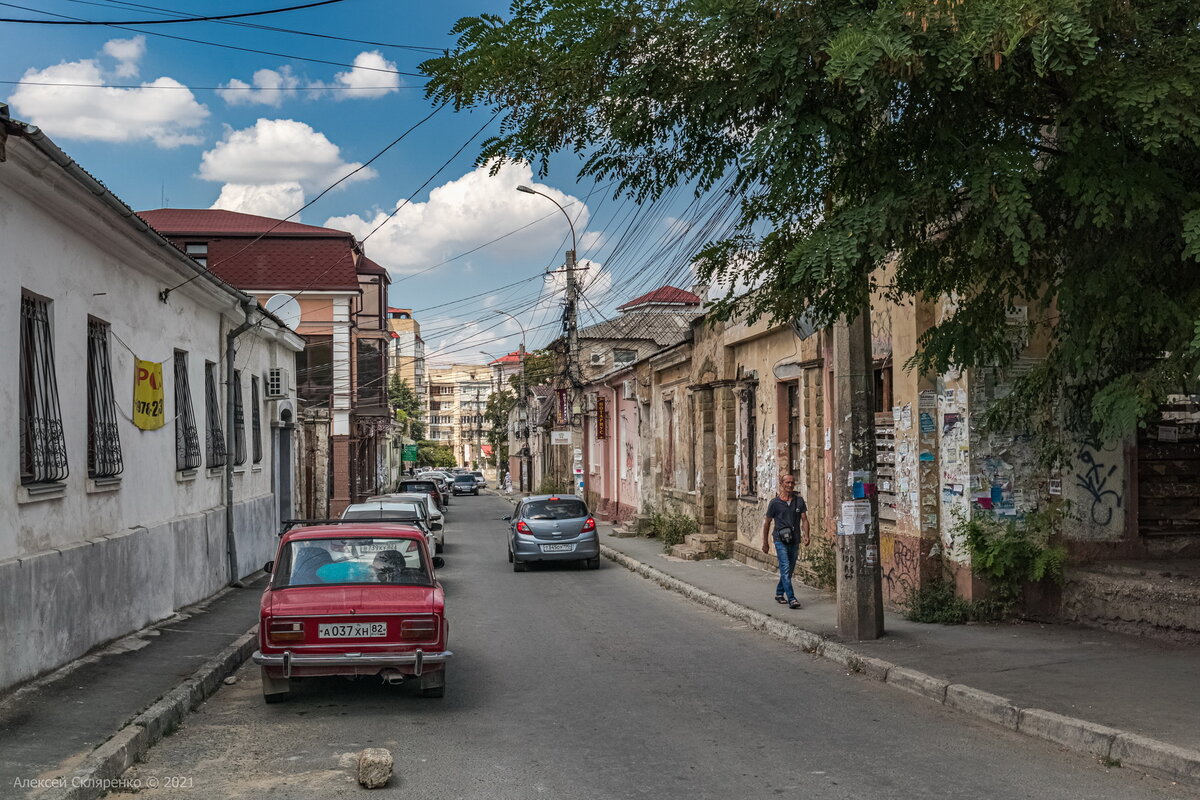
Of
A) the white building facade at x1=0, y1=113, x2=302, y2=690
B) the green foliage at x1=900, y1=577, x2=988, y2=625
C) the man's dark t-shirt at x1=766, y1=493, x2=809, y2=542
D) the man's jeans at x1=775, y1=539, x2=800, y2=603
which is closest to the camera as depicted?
the white building facade at x1=0, y1=113, x2=302, y2=690

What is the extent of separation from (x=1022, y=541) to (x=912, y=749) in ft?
18.5

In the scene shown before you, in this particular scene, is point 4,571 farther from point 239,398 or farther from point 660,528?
point 660,528

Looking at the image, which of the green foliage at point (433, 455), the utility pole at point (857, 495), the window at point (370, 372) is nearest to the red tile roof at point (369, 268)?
the window at point (370, 372)

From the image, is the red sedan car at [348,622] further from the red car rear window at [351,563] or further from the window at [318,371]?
the window at [318,371]

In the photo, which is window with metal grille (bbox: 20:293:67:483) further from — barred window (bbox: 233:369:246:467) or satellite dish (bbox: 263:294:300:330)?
satellite dish (bbox: 263:294:300:330)

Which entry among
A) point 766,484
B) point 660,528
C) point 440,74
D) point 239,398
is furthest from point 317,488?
point 440,74

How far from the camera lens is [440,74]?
866 centimetres

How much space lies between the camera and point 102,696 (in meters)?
8.91

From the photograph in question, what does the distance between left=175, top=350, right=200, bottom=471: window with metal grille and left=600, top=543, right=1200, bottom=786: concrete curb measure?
8.59 meters

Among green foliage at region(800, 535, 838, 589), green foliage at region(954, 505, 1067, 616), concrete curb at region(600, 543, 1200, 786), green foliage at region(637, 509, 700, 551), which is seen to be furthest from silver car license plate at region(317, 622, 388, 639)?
green foliage at region(637, 509, 700, 551)

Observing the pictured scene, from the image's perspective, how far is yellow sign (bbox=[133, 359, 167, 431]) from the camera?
1358 centimetres

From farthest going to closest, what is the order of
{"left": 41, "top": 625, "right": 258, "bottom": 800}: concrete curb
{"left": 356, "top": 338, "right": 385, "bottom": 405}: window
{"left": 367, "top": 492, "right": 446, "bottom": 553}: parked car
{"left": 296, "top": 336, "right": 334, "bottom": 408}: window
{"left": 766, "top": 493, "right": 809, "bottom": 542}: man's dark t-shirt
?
{"left": 356, "top": 338, "right": 385, "bottom": 405}: window, {"left": 296, "top": 336, "right": 334, "bottom": 408}: window, {"left": 367, "top": 492, "right": 446, "bottom": 553}: parked car, {"left": 766, "top": 493, "right": 809, "bottom": 542}: man's dark t-shirt, {"left": 41, "top": 625, "right": 258, "bottom": 800}: concrete curb

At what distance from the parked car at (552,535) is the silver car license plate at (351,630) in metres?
13.7

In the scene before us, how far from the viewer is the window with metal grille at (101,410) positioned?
11.9 m
